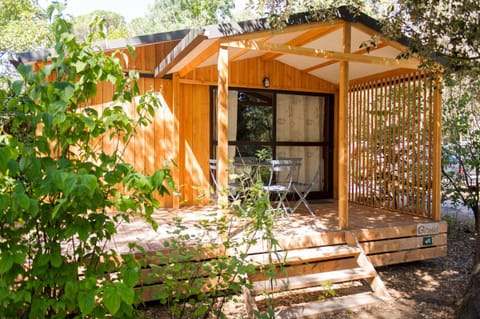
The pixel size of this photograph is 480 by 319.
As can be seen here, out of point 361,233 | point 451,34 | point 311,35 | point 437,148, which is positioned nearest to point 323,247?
point 361,233

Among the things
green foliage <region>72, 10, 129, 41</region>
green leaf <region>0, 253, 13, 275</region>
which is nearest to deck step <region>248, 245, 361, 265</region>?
green leaf <region>0, 253, 13, 275</region>

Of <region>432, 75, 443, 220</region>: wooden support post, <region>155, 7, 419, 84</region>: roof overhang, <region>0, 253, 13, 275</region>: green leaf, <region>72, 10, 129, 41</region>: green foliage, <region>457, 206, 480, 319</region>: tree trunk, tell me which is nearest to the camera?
<region>0, 253, 13, 275</region>: green leaf

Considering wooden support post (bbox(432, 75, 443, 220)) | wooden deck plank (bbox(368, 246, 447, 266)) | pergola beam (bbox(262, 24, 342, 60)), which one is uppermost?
pergola beam (bbox(262, 24, 342, 60))

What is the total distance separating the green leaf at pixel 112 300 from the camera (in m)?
1.85

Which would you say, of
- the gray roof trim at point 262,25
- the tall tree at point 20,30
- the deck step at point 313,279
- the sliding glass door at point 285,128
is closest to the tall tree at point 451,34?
the gray roof trim at point 262,25

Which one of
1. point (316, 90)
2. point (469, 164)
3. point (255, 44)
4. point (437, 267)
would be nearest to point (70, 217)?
point (255, 44)

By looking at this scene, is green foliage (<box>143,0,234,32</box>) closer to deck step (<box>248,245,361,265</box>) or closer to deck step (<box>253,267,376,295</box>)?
deck step (<box>248,245,361,265</box>)

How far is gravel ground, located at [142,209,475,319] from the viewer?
11.9ft

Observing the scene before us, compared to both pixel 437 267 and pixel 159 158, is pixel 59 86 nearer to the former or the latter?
pixel 159 158

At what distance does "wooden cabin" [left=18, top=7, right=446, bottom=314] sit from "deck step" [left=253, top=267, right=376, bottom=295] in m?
0.39

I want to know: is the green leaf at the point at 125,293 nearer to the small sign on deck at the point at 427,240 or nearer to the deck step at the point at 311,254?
the deck step at the point at 311,254

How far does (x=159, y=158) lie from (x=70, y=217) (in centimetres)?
393

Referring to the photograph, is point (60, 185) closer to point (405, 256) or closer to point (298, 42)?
point (405, 256)

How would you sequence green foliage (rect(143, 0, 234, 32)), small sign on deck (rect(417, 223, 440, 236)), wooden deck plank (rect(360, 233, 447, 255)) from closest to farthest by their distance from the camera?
wooden deck plank (rect(360, 233, 447, 255)), small sign on deck (rect(417, 223, 440, 236)), green foliage (rect(143, 0, 234, 32))
